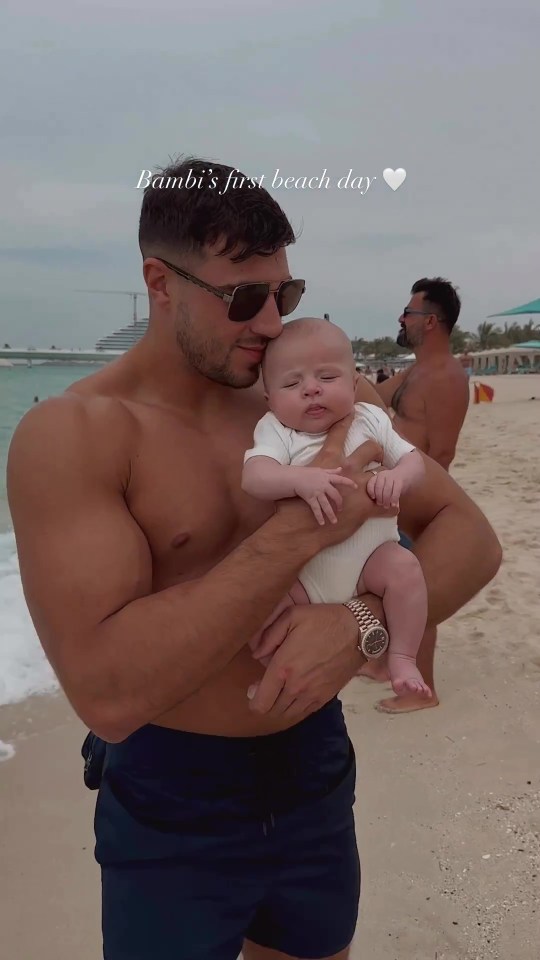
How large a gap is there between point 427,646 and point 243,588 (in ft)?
8.91

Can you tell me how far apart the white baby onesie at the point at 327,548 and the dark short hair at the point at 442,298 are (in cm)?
316

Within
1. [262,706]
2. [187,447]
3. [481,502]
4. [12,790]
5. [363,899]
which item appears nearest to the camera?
[262,706]

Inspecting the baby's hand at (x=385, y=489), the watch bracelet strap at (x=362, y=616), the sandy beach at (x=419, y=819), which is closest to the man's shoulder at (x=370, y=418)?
the baby's hand at (x=385, y=489)

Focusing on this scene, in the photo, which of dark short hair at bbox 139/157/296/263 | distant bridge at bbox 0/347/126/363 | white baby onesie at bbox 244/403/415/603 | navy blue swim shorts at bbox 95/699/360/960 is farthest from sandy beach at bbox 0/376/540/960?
distant bridge at bbox 0/347/126/363

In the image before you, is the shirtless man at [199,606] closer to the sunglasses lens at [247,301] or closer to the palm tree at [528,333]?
the sunglasses lens at [247,301]

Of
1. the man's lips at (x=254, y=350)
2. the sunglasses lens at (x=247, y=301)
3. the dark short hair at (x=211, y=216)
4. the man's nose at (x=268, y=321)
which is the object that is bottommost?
the man's lips at (x=254, y=350)

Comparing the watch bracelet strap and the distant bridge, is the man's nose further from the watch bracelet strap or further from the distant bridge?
the distant bridge

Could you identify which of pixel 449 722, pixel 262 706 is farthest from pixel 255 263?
pixel 449 722

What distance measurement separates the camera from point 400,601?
1589 millimetres

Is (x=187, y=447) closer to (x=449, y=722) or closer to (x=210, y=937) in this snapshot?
(x=210, y=937)

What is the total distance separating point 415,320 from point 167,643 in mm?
3751

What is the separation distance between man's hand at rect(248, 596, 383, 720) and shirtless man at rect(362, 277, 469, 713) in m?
3.03

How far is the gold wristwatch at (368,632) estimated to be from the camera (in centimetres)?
155

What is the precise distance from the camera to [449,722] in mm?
3777
